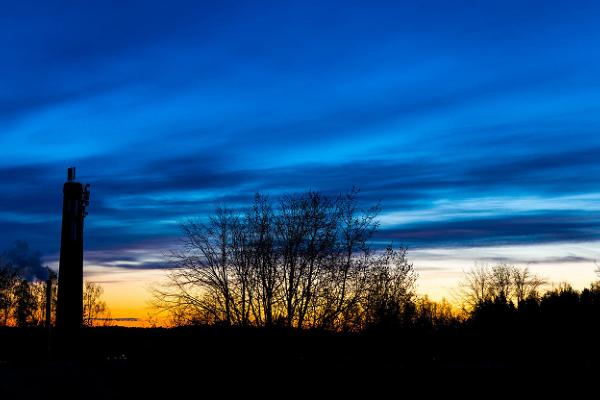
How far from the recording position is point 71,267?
45688 millimetres

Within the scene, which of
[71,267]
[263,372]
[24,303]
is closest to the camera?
[263,372]

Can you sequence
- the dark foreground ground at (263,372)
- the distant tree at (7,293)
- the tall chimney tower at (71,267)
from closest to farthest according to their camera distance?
1. the dark foreground ground at (263,372)
2. the tall chimney tower at (71,267)
3. the distant tree at (7,293)

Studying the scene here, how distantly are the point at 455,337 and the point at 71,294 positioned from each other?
71.5 ft

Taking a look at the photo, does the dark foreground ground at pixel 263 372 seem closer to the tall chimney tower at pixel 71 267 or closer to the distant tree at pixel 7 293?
the tall chimney tower at pixel 71 267

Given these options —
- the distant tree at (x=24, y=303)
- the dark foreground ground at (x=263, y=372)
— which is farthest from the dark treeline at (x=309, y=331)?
the distant tree at (x=24, y=303)

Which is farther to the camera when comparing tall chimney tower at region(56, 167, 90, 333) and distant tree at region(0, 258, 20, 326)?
distant tree at region(0, 258, 20, 326)

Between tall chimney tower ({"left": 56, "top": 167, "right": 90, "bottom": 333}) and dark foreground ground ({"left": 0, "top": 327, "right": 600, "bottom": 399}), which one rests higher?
tall chimney tower ({"left": 56, "top": 167, "right": 90, "bottom": 333})

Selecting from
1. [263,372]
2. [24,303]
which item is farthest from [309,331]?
[24,303]

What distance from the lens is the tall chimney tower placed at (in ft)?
148

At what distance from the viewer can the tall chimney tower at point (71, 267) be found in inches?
1772

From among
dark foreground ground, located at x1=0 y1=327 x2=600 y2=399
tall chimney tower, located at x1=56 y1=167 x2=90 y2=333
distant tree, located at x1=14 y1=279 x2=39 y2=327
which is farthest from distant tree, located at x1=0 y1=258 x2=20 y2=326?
dark foreground ground, located at x1=0 y1=327 x2=600 y2=399

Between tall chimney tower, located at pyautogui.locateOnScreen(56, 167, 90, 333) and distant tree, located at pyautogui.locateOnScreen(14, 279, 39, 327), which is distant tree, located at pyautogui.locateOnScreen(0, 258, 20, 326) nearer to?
distant tree, located at pyautogui.locateOnScreen(14, 279, 39, 327)

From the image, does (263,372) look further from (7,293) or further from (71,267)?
(7,293)

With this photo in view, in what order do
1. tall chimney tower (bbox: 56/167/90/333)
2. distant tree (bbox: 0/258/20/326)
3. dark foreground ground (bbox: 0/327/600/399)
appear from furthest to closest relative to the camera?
distant tree (bbox: 0/258/20/326) < tall chimney tower (bbox: 56/167/90/333) < dark foreground ground (bbox: 0/327/600/399)
